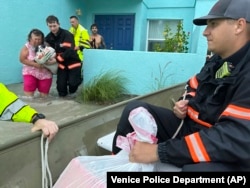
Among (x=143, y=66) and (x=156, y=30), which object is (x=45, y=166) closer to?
(x=143, y=66)

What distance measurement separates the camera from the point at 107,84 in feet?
17.1

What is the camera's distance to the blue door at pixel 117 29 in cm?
837

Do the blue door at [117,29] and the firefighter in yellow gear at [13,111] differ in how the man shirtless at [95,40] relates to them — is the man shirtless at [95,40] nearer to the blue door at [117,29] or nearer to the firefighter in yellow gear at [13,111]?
the blue door at [117,29]

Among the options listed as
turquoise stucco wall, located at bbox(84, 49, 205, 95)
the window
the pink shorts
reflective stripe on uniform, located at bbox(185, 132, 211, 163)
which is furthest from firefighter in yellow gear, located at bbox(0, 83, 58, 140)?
the window

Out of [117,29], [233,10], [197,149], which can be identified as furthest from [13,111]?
[117,29]

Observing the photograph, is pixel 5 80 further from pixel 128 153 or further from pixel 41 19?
pixel 128 153

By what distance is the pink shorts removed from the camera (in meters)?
5.04

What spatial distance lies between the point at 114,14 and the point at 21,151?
758 centimetres

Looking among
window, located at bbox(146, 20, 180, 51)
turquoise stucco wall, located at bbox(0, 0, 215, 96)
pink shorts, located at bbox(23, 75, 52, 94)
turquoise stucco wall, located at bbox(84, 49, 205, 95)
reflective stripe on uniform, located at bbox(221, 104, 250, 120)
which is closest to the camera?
reflective stripe on uniform, located at bbox(221, 104, 250, 120)

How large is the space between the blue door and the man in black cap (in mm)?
6989

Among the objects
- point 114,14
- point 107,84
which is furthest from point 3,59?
point 114,14

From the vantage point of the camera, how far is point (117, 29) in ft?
27.9

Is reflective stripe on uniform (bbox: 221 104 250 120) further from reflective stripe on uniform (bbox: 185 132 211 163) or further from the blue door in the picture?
the blue door

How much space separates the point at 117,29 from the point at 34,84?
4.10 m
